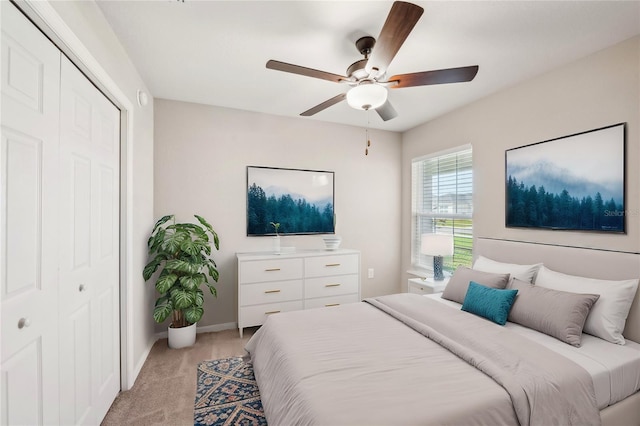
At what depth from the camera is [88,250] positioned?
1734 millimetres

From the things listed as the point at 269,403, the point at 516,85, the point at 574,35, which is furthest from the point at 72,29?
the point at 516,85

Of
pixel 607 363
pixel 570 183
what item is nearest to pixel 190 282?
pixel 607 363

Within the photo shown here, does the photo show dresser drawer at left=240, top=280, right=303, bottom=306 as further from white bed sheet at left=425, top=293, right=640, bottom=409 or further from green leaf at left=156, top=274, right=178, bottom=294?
white bed sheet at left=425, top=293, right=640, bottom=409

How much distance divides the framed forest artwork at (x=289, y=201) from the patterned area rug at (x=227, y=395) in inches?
58.4

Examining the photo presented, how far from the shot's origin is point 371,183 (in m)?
4.21

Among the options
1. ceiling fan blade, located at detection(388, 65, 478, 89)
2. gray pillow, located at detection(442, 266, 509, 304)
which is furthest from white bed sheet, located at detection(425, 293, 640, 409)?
ceiling fan blade, located at detection(388, 65, 478, 89)

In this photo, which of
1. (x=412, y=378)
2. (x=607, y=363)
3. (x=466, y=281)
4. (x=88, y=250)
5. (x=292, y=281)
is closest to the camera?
(x=412, y=378)

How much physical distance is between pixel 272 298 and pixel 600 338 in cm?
271

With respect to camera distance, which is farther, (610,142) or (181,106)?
(181,106)

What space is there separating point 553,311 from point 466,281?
69 centimetres

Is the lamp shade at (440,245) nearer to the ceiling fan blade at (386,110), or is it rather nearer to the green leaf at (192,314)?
the ceiling fan blade at (386,110)

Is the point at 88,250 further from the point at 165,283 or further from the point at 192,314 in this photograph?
the point at 192,314

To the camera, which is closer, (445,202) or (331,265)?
(331,265)

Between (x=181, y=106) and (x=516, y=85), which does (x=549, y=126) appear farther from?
(x=181, y=106)
